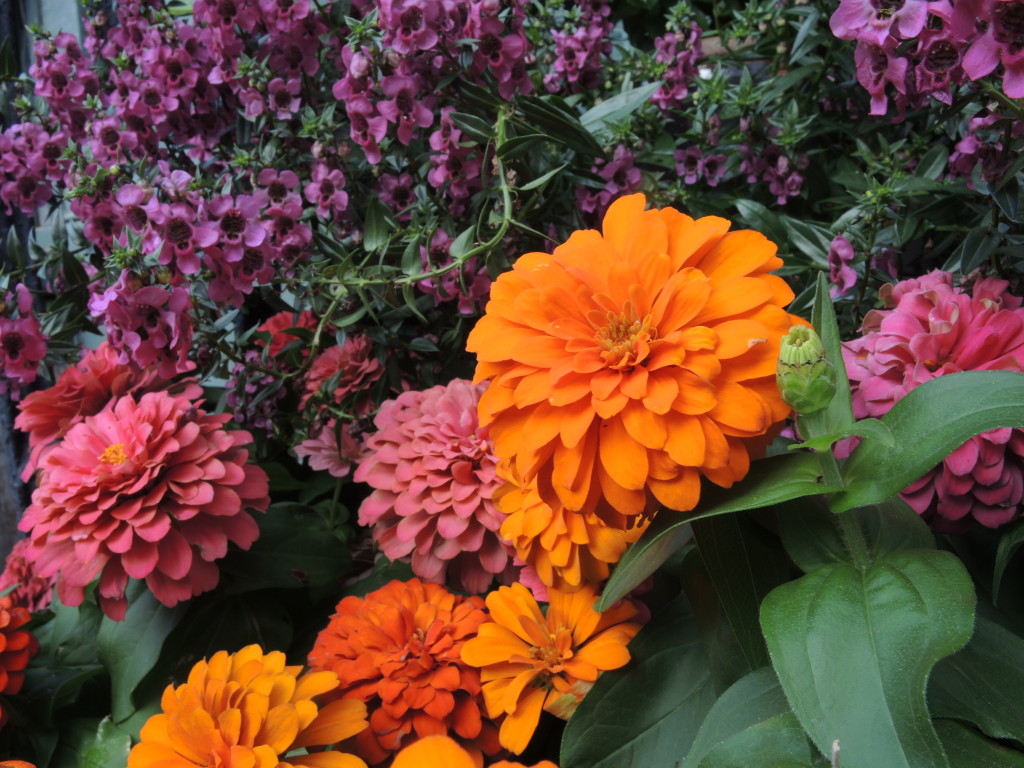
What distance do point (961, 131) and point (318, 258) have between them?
Result: 0.70 meters

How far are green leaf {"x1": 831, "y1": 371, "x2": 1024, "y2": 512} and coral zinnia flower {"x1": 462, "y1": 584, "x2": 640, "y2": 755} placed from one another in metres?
0.21

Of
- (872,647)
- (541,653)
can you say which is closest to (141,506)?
(541,653)

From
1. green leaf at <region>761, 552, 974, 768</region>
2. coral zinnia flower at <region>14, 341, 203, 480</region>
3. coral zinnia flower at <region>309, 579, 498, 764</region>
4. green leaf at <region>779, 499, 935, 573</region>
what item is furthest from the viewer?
coral zinnia flower at <region>14, 341, 203, 480</region>

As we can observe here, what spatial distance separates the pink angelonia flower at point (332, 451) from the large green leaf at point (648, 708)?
48 centimetres

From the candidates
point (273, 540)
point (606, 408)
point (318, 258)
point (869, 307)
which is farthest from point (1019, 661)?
point (318, 258)

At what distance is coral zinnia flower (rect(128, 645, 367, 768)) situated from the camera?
48 centimetres

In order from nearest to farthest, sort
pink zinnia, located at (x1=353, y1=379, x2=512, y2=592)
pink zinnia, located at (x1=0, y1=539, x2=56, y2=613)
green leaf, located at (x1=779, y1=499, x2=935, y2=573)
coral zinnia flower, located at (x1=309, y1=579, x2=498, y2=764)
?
green leaf, located at (x1=779, y1=499, x2=935, y2=573) → coral zinnia flower, located at (x1=309, y1=579, x2=498, y2=764) → pink zinnia, located at (x1=353, y1=379, x2=512, y2=592) → pink zinnia, located at (x1=0, y1=539, x2=56, y2=613)

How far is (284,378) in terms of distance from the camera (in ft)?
2.99

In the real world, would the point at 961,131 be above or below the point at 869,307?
above

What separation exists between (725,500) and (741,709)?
0.12 m

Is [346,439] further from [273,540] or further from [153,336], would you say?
[153,336]

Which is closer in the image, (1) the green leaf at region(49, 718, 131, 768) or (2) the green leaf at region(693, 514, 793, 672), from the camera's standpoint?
(2) the green leaf at region(693, 514, 793, 672)

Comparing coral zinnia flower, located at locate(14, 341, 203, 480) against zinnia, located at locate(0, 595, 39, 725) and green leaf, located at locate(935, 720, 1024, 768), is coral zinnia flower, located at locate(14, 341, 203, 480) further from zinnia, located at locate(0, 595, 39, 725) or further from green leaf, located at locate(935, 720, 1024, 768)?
green leaf, located at locate(935, 720, 1024, 768)

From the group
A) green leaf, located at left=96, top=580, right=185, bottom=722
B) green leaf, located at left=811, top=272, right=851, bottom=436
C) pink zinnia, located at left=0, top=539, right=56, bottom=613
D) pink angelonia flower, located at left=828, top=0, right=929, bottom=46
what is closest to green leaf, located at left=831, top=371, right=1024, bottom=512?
green leaf, located at left=811, top=272, right=851, bottom=436
